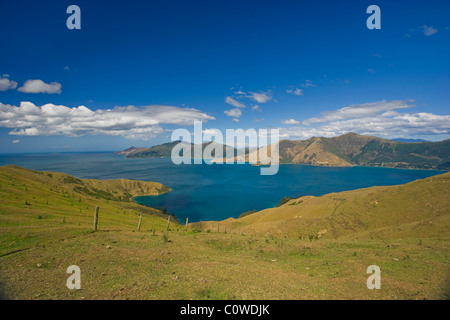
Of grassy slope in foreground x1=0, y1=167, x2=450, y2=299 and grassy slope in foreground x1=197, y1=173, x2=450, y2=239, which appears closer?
grassy slope in foreground x1=0, y1=167, x2=450, y2=299

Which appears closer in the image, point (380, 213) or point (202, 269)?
point (202, 269)

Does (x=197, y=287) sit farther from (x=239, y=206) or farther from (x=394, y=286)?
(x=239, y=206)

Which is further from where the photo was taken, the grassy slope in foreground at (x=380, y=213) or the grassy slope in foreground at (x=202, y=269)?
the grassy slope in foreground at (x=380, y=213)

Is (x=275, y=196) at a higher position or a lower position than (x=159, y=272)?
lower

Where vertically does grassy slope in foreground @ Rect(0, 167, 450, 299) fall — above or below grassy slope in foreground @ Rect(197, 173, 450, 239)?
above

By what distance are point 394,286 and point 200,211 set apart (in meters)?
115

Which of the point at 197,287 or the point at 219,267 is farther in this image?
the point at 219,267

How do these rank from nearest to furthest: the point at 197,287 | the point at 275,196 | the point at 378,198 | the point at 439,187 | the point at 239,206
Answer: the point at 197,287 < the point at 439,187 < the point at 378,198 < the point at 239,206 < the point at 275,196

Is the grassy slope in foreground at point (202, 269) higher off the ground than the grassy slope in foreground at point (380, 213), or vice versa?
the grassy slope in foreground at point (202, 269)

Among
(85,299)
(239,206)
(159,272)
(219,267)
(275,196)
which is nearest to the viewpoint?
(85,299)

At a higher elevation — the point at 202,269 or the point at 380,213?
the point at 202,269

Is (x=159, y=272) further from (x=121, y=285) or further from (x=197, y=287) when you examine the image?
(x=197, y=287)

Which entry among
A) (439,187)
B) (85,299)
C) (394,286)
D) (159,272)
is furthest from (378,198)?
(85,299)
